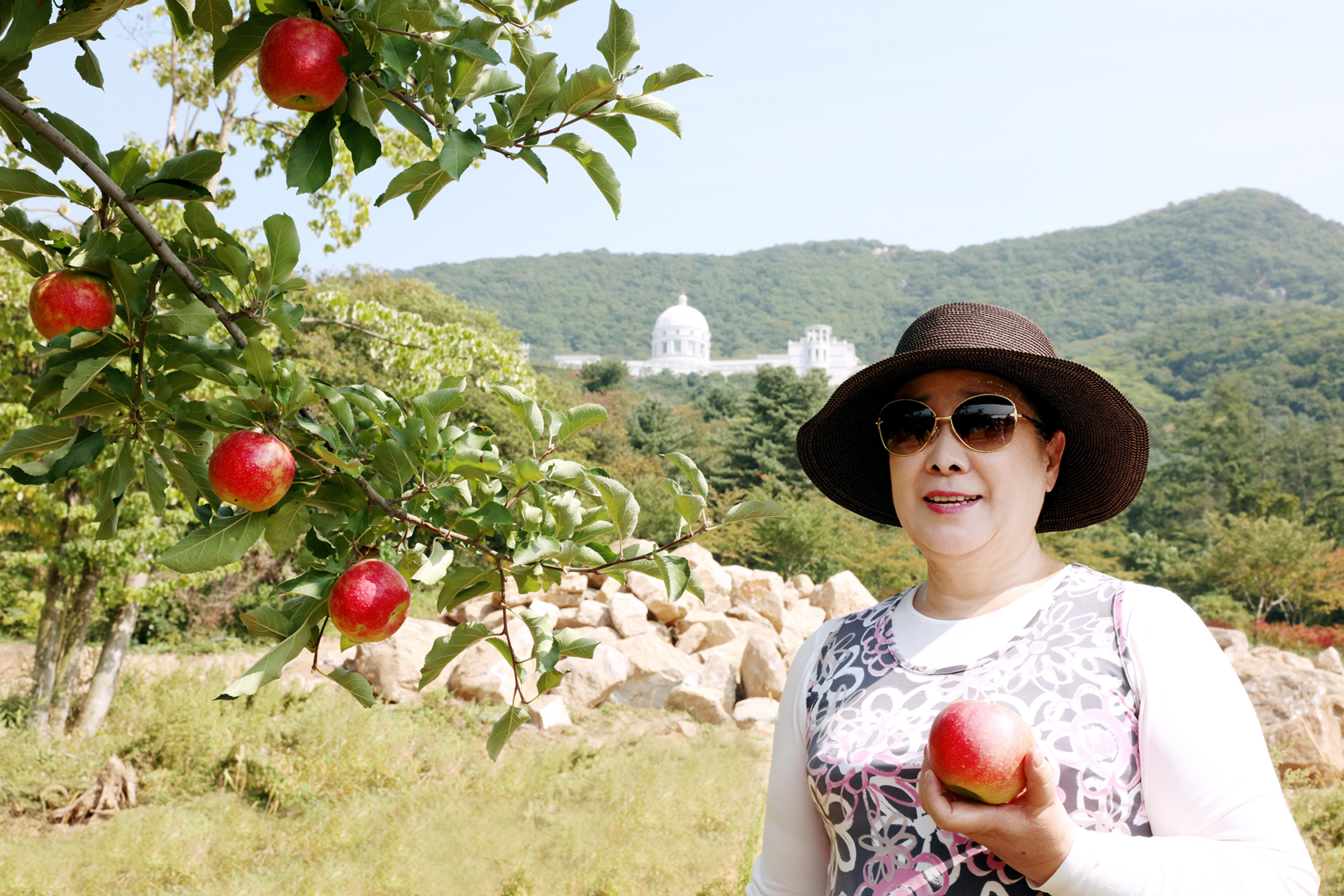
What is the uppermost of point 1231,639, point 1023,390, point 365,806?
point 1023,390

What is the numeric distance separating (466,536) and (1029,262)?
111341 millimetres

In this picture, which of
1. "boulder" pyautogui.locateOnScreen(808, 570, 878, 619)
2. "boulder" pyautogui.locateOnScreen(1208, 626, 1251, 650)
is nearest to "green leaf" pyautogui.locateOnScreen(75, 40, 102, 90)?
"boulder" pyautogui.locateOnScreen(808, 570, 878, 619)

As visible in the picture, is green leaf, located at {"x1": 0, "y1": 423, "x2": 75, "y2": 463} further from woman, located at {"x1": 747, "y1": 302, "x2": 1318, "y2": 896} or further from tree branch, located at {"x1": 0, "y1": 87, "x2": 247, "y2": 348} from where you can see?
woman, located at {"x1": 747, "y1": 302, "x2": 1318, "y2": 896}

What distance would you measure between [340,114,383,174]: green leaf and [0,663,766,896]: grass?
12.5 ft

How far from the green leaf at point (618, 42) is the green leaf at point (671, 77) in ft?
0.12

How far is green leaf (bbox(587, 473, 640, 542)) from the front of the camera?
1251 millimetres

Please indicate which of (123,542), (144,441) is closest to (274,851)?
(123,542)

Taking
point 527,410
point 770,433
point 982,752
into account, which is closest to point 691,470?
point 527,410

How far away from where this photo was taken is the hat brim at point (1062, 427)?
1.45 meters

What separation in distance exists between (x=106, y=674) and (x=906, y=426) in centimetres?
639

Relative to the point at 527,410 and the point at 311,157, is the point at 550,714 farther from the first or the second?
the point at 311,157

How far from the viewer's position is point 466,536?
1.36 meters

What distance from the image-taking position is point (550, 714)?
748 centimetres

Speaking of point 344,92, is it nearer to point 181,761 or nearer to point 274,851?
point 274,851
